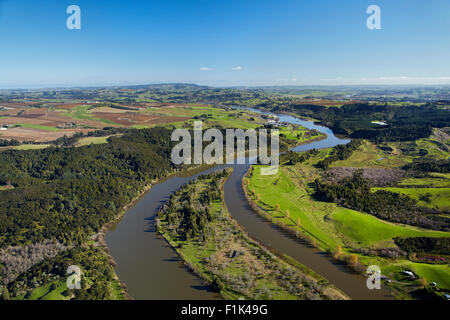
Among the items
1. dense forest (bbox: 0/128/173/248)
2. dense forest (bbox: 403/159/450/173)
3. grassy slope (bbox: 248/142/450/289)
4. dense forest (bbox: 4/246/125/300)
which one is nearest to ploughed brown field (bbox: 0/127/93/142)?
dense forest (bbox: 0/128/173/248)

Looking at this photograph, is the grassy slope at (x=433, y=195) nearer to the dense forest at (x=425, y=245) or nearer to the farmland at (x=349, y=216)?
the farmland at (x=349, y=216)

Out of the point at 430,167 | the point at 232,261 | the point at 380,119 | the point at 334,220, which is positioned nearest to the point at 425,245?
the point at 334,220

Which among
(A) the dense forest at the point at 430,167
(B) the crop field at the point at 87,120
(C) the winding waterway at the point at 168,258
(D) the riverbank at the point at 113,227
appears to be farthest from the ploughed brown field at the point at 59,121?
(A) the dense forest at the point at 430,167

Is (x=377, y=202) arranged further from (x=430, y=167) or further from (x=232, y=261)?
(x=232, y=261)

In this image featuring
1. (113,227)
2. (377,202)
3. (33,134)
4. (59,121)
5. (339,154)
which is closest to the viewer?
(113,227)

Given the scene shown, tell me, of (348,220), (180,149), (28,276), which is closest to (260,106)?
(180,149)

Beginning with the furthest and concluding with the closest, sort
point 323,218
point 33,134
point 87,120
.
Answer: point 87,120
point 33,134
point 323,218
